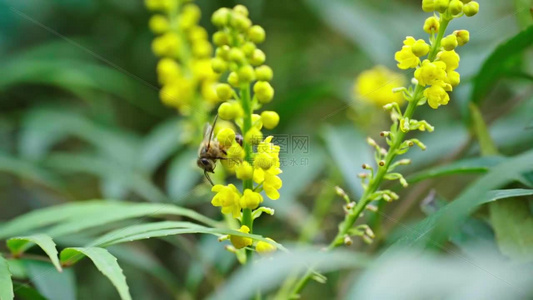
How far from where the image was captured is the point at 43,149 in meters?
1.51

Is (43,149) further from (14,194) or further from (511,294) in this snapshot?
(511,294)

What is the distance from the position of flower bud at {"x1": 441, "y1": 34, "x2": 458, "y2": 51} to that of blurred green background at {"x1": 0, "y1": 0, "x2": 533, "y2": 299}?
30 cm

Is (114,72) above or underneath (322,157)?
above

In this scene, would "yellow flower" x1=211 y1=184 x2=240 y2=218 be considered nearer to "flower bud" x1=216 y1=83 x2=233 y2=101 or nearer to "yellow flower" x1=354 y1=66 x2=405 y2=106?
"flower bud" x1=216 y1=83 x2=233 y2=101

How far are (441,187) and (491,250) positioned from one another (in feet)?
2.48

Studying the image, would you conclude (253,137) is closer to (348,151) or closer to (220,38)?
(220,38)

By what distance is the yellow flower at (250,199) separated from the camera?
638 mm

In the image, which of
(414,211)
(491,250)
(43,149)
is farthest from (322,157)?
(43,149)

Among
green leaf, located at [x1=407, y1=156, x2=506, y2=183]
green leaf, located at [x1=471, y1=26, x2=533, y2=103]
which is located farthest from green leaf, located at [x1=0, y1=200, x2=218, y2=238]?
green leaf, located at [x1=471, y1=26, x2=533, y2=103]

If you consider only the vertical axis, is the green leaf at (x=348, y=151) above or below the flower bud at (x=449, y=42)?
below

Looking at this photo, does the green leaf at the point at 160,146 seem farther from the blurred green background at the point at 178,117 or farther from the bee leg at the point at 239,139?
the bee leg at the point at 239,139

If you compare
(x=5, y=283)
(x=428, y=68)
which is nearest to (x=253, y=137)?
(x=428, y=68)

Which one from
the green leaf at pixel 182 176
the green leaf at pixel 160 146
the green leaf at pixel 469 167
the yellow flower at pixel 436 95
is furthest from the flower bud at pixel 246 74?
the green leaf at pixel 160 146

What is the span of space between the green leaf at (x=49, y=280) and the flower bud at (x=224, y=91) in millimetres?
438
